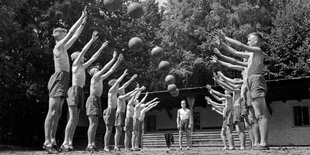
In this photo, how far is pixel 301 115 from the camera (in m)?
20.9

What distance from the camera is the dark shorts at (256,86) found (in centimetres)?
700

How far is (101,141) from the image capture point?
83.5 feet

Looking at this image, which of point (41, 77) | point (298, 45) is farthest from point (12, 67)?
point (298, 45)

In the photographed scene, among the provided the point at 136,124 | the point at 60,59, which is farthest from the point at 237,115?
the point at 60,59

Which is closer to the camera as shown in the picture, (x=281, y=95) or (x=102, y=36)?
(x=281, y=95)

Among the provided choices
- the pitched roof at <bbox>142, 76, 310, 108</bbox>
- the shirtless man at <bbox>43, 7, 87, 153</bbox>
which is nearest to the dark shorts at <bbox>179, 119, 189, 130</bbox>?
the pitched roof at <bbox>142, 76, 310, 108</bbox>

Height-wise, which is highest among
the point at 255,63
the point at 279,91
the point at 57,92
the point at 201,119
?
the point at 279,91

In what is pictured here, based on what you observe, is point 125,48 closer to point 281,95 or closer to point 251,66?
point 281,95

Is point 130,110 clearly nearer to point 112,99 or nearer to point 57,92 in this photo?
point 112,99

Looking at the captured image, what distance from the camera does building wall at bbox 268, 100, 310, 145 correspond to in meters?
20.5

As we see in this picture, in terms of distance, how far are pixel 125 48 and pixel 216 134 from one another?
11458 millimetres

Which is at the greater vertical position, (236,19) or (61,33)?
(236,19)

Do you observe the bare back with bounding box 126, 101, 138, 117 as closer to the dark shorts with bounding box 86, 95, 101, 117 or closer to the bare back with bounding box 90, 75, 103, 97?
the bare back with bounding box 90, 75, 103, 97

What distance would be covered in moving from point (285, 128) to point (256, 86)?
15.5 meters
